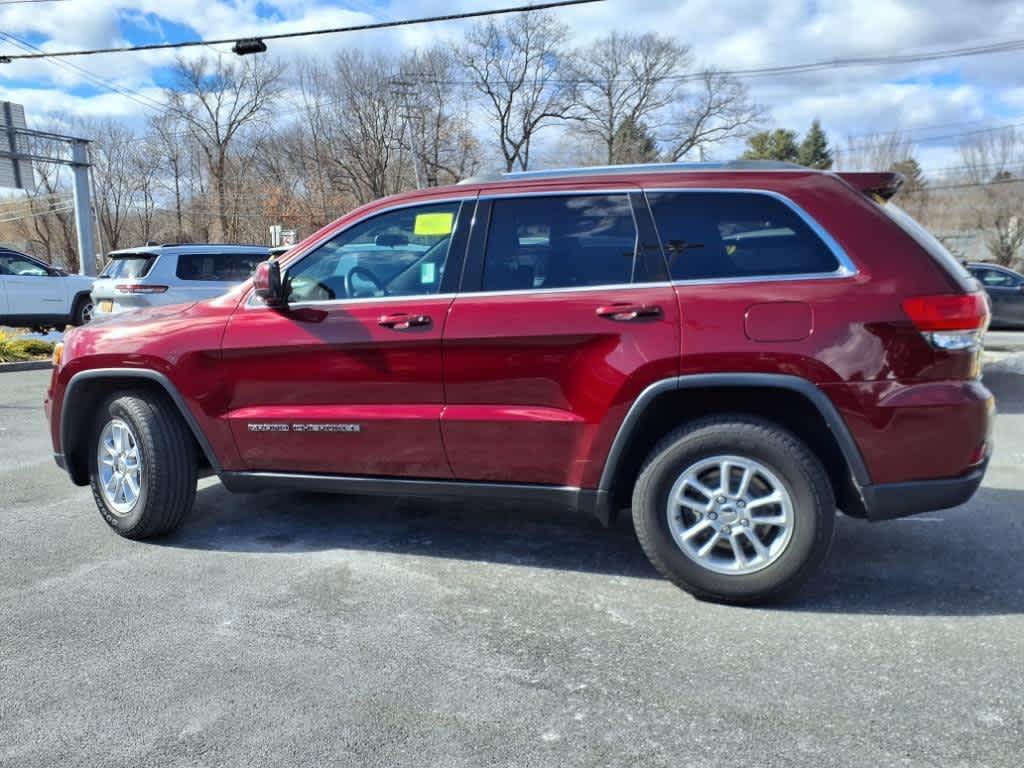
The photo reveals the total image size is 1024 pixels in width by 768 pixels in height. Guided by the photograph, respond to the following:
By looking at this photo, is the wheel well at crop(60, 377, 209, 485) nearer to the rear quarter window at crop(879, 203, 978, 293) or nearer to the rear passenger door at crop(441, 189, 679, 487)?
the rear passenger door at crop(441, 189, 679, 487)

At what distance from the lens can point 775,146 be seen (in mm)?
63062

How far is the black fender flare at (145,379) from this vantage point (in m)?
4.24

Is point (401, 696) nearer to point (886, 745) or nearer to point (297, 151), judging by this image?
point (886, 745)

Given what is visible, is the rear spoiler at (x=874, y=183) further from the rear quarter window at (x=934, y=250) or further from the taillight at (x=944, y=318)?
the taillight at (x=944, y=318)

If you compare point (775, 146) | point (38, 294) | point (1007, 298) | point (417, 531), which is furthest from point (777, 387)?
point (775, 146)

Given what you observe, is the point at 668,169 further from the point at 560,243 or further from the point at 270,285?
the point at 270,285

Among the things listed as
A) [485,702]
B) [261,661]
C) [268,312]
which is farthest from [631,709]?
[268,312]

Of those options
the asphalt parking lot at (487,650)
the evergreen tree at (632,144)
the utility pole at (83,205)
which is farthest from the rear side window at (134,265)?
the evergreen tree at (632,144)

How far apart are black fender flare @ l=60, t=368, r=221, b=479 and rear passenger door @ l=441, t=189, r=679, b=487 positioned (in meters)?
1.39

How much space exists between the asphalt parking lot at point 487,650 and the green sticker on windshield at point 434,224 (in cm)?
166

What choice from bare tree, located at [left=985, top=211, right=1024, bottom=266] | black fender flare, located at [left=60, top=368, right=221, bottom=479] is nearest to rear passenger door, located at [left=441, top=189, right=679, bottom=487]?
black fender flare, located at [left=60, top=368, right=221, bottom=479]

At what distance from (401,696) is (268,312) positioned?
2.11 meters

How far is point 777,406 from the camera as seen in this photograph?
3.56m

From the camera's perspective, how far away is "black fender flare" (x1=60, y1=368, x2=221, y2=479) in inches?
167
